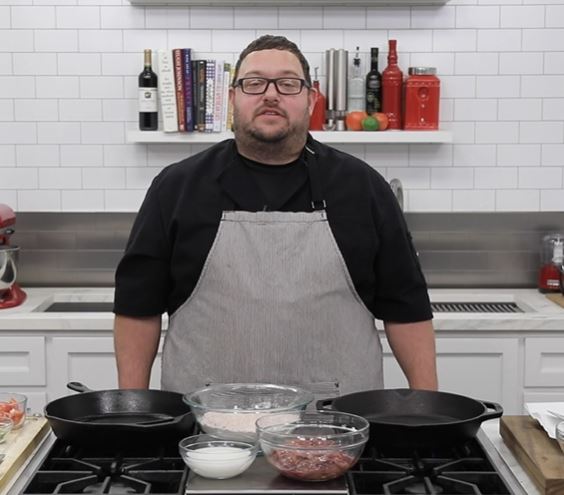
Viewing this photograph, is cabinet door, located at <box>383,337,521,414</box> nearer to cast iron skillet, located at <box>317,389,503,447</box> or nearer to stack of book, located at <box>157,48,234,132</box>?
stack of book, located at <box>157,48,234,132</box>

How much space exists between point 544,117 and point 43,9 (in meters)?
2.35

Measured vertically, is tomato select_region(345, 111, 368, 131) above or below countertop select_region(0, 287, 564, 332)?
above

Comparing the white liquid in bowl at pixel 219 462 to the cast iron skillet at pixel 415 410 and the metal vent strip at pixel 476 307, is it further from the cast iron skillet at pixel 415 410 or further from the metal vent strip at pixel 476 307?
the metal vent strip at pixel 476 307

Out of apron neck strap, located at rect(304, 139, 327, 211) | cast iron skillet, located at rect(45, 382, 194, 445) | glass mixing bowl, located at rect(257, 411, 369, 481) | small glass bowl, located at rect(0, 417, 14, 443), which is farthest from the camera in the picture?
apron neck strap, located at rect(304, 139, 327, 211)

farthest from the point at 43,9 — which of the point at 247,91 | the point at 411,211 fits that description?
the point at 247,91

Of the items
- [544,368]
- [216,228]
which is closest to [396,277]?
[216,228]

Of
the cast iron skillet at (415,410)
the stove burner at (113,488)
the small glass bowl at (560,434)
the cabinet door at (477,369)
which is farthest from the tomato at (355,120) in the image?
the stove burner at (113,488)

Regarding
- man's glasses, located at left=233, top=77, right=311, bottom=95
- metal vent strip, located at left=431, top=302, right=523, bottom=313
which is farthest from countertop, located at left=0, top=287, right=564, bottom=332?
man's glasses, located at left=233, top=77, right=311, bottom=95

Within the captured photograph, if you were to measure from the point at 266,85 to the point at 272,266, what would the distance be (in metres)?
0.50

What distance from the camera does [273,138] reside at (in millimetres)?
2832

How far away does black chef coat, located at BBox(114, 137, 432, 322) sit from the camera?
2.91 meters

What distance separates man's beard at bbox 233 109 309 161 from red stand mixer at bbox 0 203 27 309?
1.77 m

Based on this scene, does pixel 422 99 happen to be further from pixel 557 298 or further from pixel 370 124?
pixel 557 298

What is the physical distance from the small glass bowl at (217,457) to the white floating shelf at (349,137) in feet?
8.93
